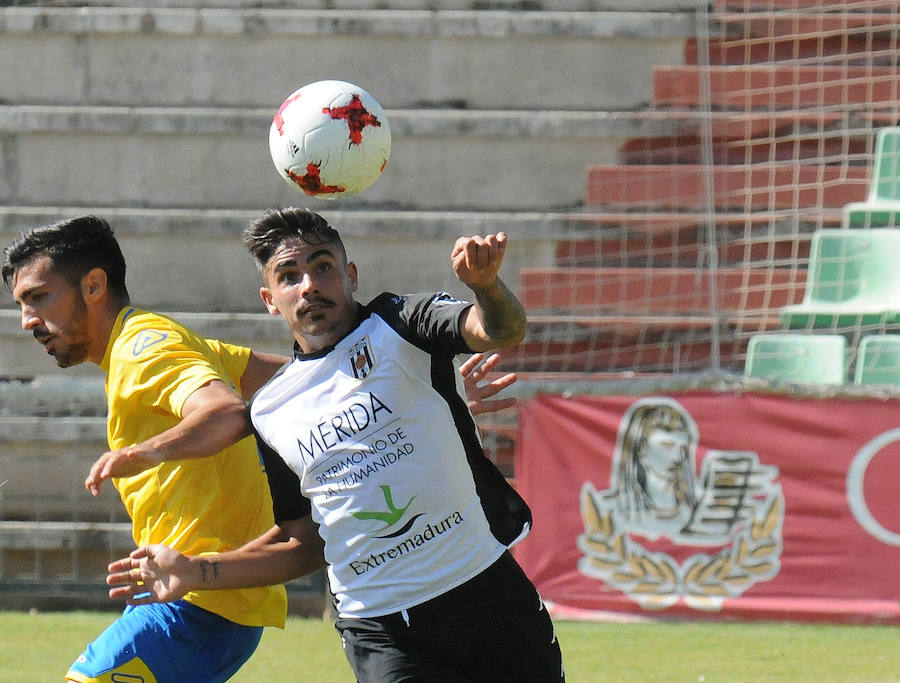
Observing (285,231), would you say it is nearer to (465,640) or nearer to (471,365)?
(471,365)

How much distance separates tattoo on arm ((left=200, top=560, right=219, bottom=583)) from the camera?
3.35 meters

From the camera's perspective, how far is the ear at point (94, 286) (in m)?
3.82

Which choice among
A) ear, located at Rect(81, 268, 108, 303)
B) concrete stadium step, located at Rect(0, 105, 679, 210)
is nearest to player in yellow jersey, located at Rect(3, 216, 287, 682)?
ear, located at Rect(81, 268, 108, 303)

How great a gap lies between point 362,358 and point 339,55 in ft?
24.7

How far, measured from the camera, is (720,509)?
24.2 feet

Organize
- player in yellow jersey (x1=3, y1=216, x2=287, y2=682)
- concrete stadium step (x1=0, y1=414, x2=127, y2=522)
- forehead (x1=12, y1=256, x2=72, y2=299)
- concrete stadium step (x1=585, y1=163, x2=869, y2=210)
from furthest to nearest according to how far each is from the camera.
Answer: concrete stadium step (x1=585, y1=163, x2=869, y2=210) → concrete stadium step (x1=0, y1=414, x2=127, y2=522) → forehead (x1=12, y1=256, x2=72, y2=299) → player in yellow jersey (x1=3, y1=216, x2=287, y2=682)

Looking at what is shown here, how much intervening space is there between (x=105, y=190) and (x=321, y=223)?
730cm

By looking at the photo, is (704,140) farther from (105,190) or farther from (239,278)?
(105,190)

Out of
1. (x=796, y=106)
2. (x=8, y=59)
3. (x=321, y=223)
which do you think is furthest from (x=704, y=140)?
(x=321, y=223)

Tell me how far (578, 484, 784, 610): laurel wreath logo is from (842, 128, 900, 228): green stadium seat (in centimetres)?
328

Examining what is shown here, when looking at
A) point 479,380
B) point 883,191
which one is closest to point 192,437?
point 479,380

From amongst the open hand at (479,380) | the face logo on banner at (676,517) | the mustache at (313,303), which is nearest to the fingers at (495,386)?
the open hand at (479,380)

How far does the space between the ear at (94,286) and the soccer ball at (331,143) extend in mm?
692

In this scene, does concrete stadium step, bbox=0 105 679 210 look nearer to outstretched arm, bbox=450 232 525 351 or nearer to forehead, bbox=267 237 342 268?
forehead, bbox=267 237 342 268
